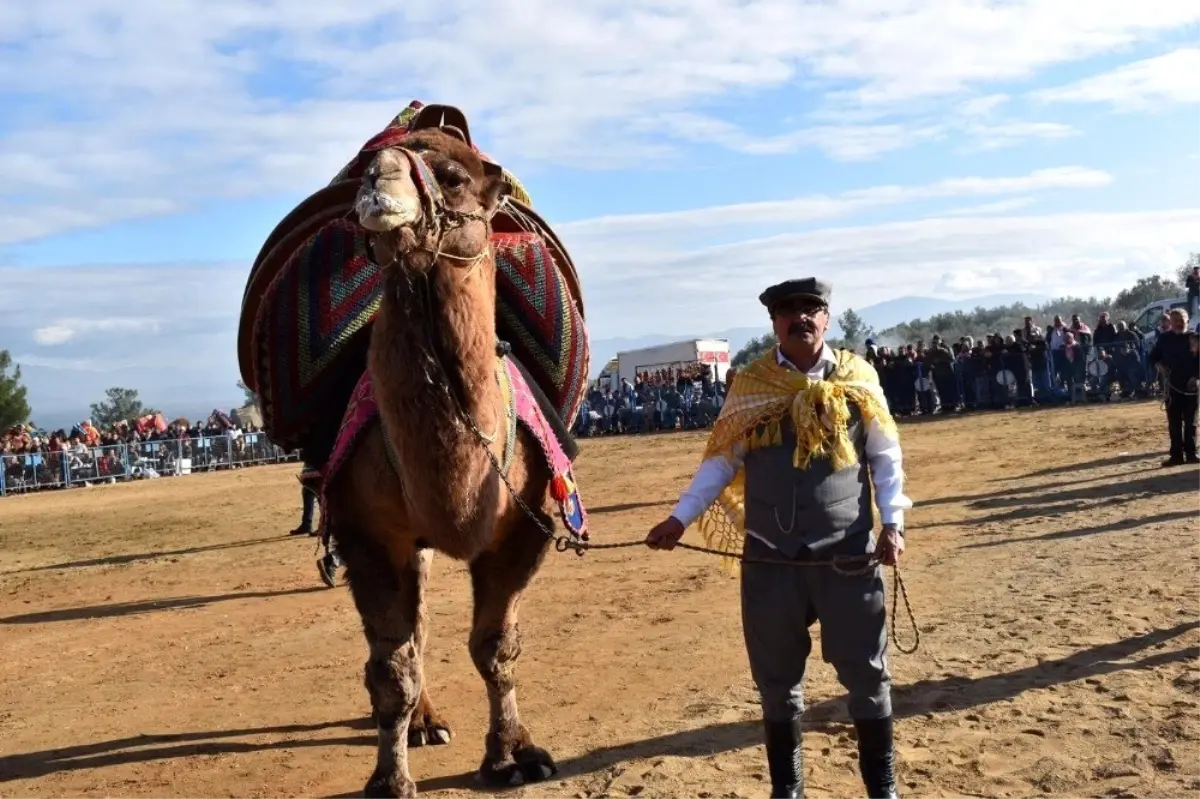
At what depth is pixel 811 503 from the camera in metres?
4.39

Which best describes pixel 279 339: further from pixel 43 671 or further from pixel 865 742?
pixel 43 671

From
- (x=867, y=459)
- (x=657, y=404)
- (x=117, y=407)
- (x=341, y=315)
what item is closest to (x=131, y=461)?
(x=657, y=404)

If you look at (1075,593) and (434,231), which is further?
(1075,593)

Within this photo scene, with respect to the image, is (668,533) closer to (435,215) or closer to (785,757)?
(785,757)

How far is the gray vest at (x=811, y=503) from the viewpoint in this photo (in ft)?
14.3

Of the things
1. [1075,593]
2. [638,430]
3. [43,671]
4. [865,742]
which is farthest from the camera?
[638,430]

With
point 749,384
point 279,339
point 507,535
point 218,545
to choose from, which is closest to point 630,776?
point 507,535

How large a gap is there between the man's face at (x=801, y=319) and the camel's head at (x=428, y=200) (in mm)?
1351

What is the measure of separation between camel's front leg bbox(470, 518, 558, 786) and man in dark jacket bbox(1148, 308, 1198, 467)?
11.5m

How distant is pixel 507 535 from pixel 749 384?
61.6 inches

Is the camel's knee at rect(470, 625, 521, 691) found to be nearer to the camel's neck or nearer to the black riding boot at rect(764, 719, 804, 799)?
the camel's neck

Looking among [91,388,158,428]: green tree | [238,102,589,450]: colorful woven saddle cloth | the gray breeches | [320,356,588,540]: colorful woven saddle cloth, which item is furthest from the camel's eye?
[91,388,158,428]: green tree

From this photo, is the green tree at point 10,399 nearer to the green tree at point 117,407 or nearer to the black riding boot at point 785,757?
the green tree at point 117,407

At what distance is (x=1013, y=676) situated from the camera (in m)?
6.26
